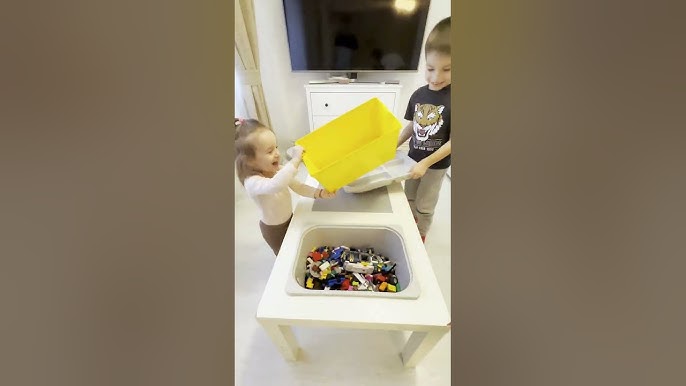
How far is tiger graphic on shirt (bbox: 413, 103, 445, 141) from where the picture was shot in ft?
2.82

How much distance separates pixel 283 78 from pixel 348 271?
4.53ft

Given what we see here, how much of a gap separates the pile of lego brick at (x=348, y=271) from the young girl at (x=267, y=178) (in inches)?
3.4

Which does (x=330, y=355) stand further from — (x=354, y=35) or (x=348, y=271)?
(x=354, y=35)

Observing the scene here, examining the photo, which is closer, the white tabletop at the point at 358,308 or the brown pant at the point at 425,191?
the white tabletop at the point at 358,308

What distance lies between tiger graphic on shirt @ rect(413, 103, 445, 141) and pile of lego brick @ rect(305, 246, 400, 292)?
1.07ft

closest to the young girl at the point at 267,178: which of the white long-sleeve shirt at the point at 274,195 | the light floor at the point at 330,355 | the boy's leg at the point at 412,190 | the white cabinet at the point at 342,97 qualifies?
the white long-sleeve shirt at the point at 274,195

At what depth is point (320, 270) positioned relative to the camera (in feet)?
2.40
